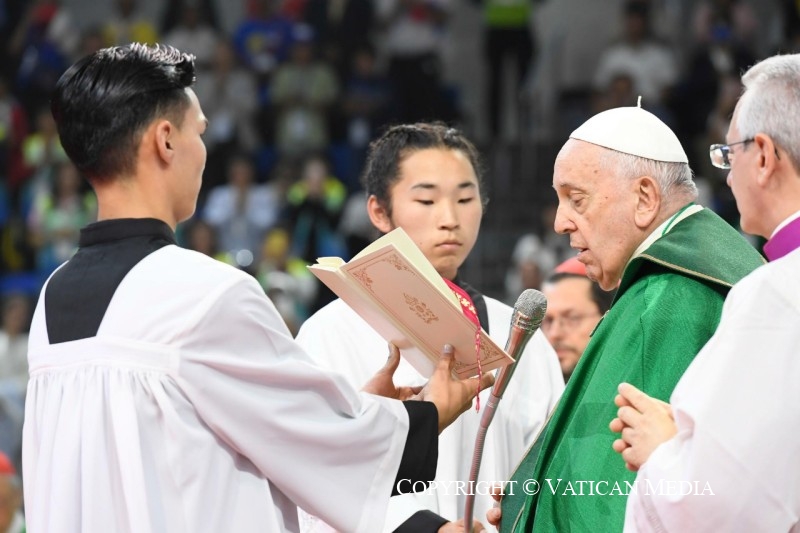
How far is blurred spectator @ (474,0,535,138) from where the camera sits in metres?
11.8

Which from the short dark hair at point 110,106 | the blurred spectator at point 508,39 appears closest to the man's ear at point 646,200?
the short dark hair at point 110,106

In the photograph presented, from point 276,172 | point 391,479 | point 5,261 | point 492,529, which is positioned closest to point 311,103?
point 276,172

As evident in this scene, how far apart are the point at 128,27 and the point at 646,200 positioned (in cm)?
1079

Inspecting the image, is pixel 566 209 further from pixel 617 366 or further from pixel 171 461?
pixel 171 461

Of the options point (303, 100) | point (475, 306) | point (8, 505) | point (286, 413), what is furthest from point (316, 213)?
point (286, 413)

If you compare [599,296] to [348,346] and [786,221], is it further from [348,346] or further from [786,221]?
[786,221]

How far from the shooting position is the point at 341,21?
12.8 meters

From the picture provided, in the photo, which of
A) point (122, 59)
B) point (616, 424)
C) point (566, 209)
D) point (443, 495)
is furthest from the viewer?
point (443, 495)

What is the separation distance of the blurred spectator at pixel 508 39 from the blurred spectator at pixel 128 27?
3.58m

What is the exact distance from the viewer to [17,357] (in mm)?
9320

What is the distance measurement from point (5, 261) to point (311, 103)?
3.21 m

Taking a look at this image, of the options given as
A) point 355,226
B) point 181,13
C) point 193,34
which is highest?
point 181,13

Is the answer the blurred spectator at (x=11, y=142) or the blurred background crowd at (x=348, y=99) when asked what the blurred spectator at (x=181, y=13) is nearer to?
the blurred background crowd at (x=348, y=99)

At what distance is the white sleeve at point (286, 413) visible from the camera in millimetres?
2676
